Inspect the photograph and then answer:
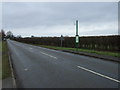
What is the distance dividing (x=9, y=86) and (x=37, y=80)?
150 centimetres

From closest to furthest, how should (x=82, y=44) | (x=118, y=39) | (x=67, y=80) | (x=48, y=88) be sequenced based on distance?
1. (x=48, y=88)
2. (x=67, y=80)
3. (x=118, y=39)
4. (x=82, y=44)

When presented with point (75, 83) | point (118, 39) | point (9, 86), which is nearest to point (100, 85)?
point (75, 83)

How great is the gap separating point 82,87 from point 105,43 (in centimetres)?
2443

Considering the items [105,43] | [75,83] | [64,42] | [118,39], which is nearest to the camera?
[75,83]

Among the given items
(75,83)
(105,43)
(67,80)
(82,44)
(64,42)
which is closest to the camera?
(75,83)

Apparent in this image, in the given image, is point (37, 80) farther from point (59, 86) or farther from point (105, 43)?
point (105, 43)

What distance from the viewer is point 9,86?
7262 millimetres

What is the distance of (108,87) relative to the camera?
23.3ft

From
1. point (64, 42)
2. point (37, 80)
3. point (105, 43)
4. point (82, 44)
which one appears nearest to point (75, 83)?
point (37, 80)

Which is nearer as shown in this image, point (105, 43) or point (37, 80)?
point (37, 80)

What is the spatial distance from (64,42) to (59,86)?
40.0 meters

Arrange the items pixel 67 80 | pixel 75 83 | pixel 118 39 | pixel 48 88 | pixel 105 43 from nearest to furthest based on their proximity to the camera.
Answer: pixel 48 88 → pixel 75 83 → pixel 67 80 → pixel 118 39 → pixel 105 43

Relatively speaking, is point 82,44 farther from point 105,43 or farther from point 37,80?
point 37,80

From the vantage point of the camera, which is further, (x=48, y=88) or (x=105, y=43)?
(x=105, y=43)
